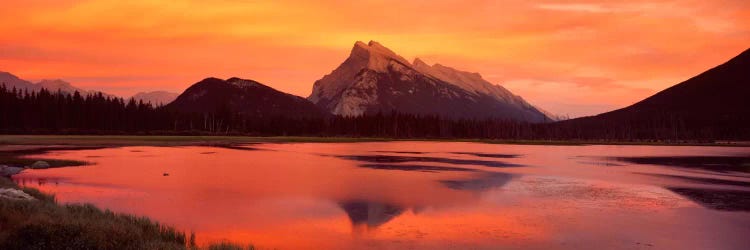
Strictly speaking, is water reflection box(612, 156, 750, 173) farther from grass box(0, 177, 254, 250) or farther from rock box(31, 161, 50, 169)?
rock box(31, 161, 50, 169)

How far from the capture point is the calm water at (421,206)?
24.8 meters

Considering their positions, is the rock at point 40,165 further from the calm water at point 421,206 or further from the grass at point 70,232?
the grass at point 70,232

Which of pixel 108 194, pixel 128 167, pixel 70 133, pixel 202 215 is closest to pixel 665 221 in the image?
pixel 202 215

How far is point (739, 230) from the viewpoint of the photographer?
2758cm

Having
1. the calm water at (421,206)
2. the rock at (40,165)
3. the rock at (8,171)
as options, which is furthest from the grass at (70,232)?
the rock at (40,165)

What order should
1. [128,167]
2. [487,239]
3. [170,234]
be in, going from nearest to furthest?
1. [170,234]
2. [487,239]
3. [128,167]

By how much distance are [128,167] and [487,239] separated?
4804 cm

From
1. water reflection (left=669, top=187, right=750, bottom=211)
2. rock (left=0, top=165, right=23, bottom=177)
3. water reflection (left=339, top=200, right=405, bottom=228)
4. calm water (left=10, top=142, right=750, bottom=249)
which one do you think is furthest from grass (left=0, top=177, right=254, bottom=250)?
water reflection (left=669, top=187, right=750, bottom=211)

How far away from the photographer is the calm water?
81.3ft

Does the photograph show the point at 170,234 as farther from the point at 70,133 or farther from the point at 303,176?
the point at 70,133

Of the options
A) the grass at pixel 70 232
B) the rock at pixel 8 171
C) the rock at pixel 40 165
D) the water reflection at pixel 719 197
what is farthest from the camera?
the rock at pixel 40 165

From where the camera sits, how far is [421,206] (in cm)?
3484

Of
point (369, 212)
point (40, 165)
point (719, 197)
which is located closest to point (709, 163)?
point (719, 197)

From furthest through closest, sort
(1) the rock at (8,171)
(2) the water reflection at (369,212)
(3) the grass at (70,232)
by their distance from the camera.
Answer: (1) the rock at (8,171), (2) the water reflection at (369,212), (3) the grass at (70,232)
